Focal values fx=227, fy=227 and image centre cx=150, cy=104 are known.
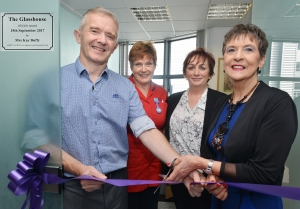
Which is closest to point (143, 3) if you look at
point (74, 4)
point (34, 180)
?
point (74, 4)

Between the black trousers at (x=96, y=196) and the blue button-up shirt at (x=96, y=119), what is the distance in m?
0.11

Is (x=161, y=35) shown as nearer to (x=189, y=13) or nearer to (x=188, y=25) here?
(x=188, y=25)

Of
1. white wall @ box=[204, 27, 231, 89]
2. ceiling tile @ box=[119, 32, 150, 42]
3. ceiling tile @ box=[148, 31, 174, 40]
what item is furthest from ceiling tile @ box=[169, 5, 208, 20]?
ceiling tile @ box=[119, 32, 150, 42]

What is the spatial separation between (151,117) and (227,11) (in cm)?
414

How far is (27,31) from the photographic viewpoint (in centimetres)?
89

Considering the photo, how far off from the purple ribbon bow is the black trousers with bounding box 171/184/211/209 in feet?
3.95

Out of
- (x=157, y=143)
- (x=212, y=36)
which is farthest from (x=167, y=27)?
(x=157, y=143)

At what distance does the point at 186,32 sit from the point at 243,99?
5.84 m

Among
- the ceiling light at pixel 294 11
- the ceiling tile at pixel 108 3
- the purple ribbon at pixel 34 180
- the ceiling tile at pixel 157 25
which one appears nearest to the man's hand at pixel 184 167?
the purple ribbon at pixel 34 180

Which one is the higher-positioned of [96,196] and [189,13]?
[189,13]

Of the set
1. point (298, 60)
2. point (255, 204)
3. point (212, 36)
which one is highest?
point (212, 36)

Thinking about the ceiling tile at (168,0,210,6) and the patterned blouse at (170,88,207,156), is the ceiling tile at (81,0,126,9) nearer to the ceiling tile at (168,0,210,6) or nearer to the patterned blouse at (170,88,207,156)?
the ceiling tile at (168,0,210,6)

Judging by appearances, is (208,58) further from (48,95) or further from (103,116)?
(48,95)

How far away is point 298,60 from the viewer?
1376mm
